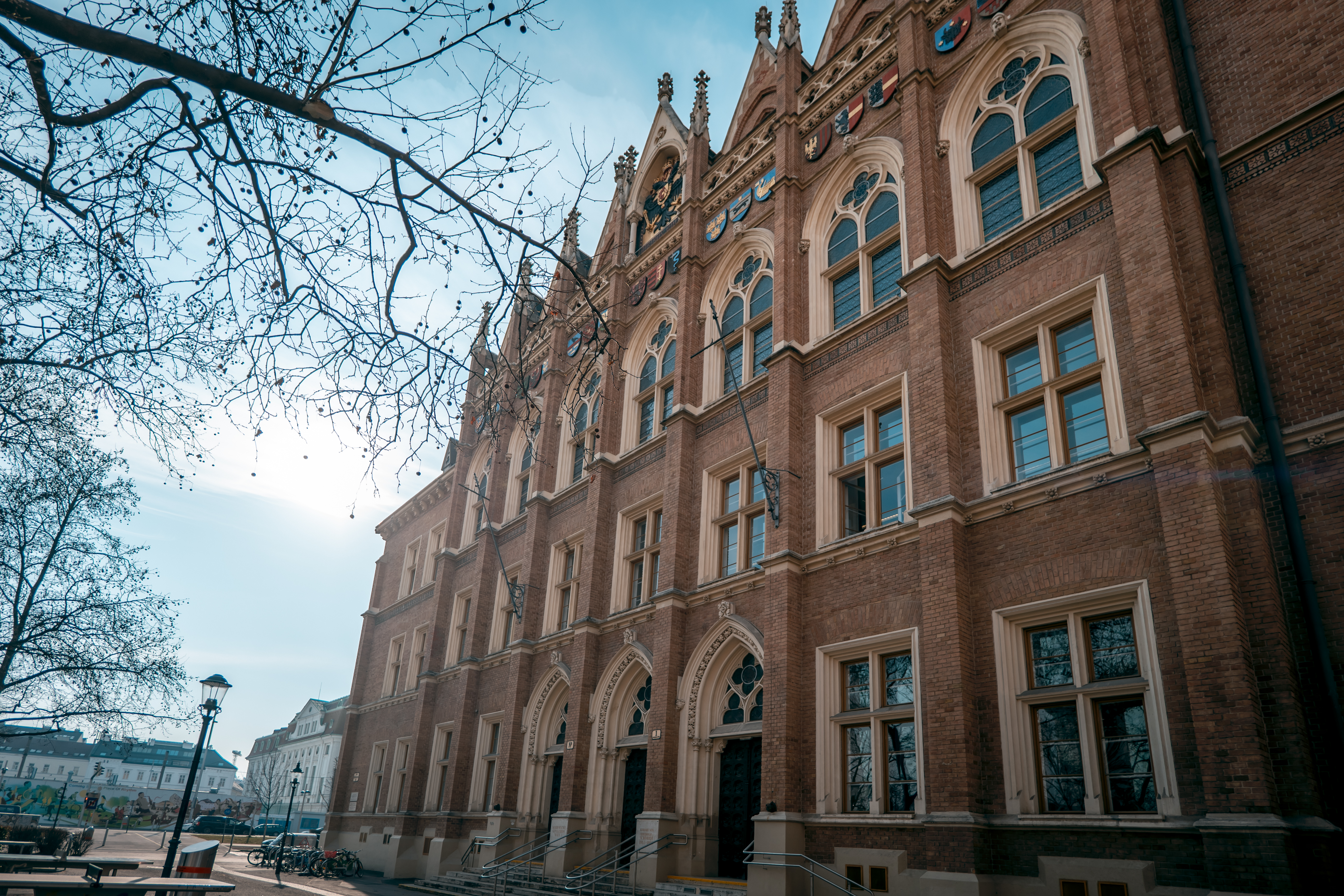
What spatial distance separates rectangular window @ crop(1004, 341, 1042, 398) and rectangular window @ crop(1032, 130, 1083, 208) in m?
2.21

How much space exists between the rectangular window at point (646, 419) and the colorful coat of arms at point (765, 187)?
5.67 meters

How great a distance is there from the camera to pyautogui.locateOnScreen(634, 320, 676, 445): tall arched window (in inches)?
820

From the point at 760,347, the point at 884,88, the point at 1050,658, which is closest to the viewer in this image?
the point at 1050,658

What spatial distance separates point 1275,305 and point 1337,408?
5.19 feet

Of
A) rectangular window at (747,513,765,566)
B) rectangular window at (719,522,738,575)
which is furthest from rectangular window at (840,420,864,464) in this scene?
rectangular window at (719,522,738,575)

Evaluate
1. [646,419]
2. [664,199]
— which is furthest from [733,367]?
[664,199]

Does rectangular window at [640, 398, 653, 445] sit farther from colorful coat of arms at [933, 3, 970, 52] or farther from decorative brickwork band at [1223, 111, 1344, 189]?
decorative brickwork band at [1223, 111, 1344, 189]

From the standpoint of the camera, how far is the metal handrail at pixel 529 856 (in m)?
17.6

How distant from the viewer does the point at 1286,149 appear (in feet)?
35.4

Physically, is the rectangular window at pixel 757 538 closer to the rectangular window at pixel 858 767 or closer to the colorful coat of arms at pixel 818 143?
the rectangular window at pixel 858 767


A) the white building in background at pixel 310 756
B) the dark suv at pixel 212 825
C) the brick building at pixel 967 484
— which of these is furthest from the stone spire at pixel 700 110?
the white building in background at pixel 310 756

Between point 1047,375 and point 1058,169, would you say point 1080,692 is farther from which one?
point 1058,169

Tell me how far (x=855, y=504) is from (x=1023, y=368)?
12.0 feet

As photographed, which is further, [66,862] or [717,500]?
[717,500]
